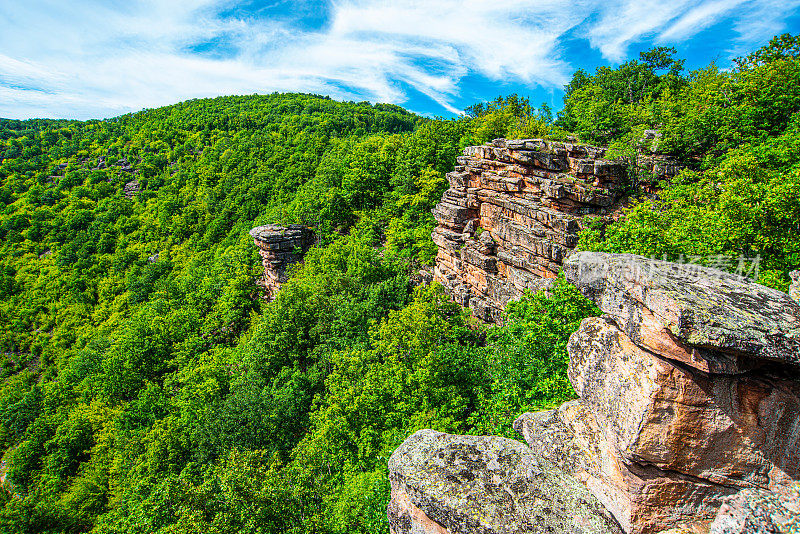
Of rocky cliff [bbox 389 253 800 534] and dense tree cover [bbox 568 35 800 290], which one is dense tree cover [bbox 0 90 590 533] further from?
rocky cliff [bbox 389 253 800 534]

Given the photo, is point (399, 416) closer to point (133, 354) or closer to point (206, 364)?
point (206, 364)

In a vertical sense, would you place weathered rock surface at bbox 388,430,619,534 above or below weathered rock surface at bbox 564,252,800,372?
below

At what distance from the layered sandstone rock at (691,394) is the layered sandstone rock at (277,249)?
109 ft

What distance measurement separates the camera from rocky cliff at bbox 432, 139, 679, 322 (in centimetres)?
1912

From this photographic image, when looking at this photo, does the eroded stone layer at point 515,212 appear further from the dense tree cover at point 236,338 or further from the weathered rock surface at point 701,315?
the weathered rock surface at point 701,315

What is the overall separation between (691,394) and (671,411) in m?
0.44

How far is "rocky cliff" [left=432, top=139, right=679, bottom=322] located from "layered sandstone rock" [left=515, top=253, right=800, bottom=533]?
11.4 meters

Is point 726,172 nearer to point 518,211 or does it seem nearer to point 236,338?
point 518,211

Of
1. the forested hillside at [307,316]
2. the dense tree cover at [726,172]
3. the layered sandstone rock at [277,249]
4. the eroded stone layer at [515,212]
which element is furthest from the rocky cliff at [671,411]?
the layered sandstone rock at [277,249]

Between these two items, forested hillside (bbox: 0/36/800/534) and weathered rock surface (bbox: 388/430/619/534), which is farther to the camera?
forested hillside (bbox: 0/36/800/534)

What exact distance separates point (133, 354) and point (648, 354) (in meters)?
41.8

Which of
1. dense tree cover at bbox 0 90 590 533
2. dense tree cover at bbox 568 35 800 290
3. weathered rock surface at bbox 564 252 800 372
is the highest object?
dense tree cover at bbox 568 35 800 290

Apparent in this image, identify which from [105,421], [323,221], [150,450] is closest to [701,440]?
[150,450]

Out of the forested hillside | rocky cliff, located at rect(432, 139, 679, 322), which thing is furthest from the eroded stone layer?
the forested hillside
